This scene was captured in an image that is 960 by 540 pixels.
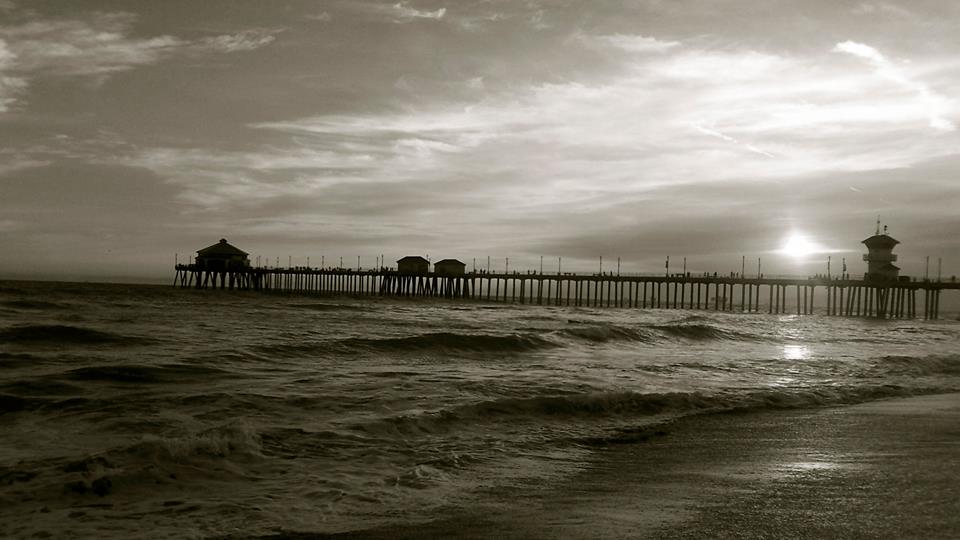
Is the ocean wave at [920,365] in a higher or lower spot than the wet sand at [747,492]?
lower

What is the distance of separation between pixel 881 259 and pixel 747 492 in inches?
2333

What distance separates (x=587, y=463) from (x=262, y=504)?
9.04 feet

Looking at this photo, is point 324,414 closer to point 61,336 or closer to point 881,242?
point 61,336

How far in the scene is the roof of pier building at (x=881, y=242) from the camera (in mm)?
56594

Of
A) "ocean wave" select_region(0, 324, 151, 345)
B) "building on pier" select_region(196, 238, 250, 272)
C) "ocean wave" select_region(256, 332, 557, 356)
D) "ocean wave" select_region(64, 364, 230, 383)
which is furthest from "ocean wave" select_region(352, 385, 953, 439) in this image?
"building on pier" select_region(196, 238, 250, 272)

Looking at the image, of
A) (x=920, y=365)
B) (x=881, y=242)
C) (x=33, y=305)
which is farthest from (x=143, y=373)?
(x=881, y=242)

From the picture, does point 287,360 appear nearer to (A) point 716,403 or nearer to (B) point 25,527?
(A) point 716,403

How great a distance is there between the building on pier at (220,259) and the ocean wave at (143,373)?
225ft

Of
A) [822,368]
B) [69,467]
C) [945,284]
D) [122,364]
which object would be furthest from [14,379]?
[945,284]

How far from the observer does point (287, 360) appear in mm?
13102

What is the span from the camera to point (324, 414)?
26.0 ft

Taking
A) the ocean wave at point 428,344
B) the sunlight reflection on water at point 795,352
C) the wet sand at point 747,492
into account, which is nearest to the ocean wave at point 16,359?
the ocean wave at point 428,344

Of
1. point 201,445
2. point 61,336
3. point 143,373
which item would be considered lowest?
point 61,336

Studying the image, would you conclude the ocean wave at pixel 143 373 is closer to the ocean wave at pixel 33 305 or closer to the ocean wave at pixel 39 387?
the ocean wave at pixel 39 387
